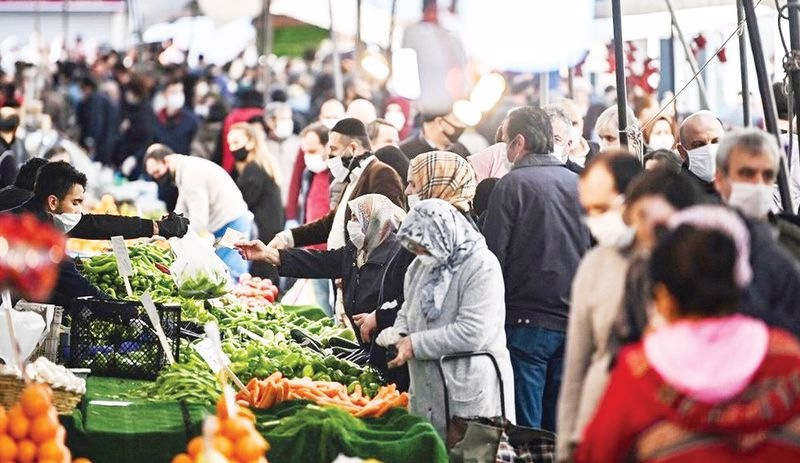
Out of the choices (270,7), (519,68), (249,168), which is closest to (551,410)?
(519,68)

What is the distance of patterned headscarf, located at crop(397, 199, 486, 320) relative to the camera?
22.6 feet

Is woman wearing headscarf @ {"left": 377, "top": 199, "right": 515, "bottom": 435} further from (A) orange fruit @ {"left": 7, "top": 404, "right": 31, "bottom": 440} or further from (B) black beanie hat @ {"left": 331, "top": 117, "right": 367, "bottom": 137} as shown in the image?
(B) black beanie hat @ {"left": 331, "top": 117, "right": 367, "bottom": 137}

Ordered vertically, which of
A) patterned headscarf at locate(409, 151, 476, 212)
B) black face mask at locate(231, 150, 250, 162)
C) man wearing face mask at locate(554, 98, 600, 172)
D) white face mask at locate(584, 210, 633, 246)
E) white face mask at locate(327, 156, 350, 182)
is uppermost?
black face mask at locate(231, 150, 250, 162)

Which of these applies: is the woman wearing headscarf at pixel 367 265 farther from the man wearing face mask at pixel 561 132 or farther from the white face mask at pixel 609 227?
the white face mask at pixel 609 227

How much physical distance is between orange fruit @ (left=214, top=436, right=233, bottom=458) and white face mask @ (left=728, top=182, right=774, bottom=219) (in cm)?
176

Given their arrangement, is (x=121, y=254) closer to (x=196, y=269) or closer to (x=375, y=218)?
(x=196, y=269)

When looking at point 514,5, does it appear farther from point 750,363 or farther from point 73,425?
point 750,363

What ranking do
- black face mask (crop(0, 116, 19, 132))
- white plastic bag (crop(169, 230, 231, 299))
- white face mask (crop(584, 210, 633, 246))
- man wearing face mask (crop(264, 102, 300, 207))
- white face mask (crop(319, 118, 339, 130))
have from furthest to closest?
1. man wearing face mask (crop(264, 102, 300, 207))
2. black face mask (crop(0, 116, 19, 132))
3. white face mask (crop(319, 118, 339, 130))
4. white plastic bag (crop(169, 230, 231, 299))
5. white face mask (crop(584, 210, 633, 246))

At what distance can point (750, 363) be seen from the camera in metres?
3.92

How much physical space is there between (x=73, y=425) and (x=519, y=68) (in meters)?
4.09

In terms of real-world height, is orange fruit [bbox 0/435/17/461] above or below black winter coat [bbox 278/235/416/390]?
below

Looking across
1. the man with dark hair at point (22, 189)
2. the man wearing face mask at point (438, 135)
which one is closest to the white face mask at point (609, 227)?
the man with dark hair at point (22, 189)

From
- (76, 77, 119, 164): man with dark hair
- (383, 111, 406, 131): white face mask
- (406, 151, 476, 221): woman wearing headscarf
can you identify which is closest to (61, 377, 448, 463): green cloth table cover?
(406, 151, 476, 221): woman wearing headscarf

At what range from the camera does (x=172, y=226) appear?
29.8 feet
